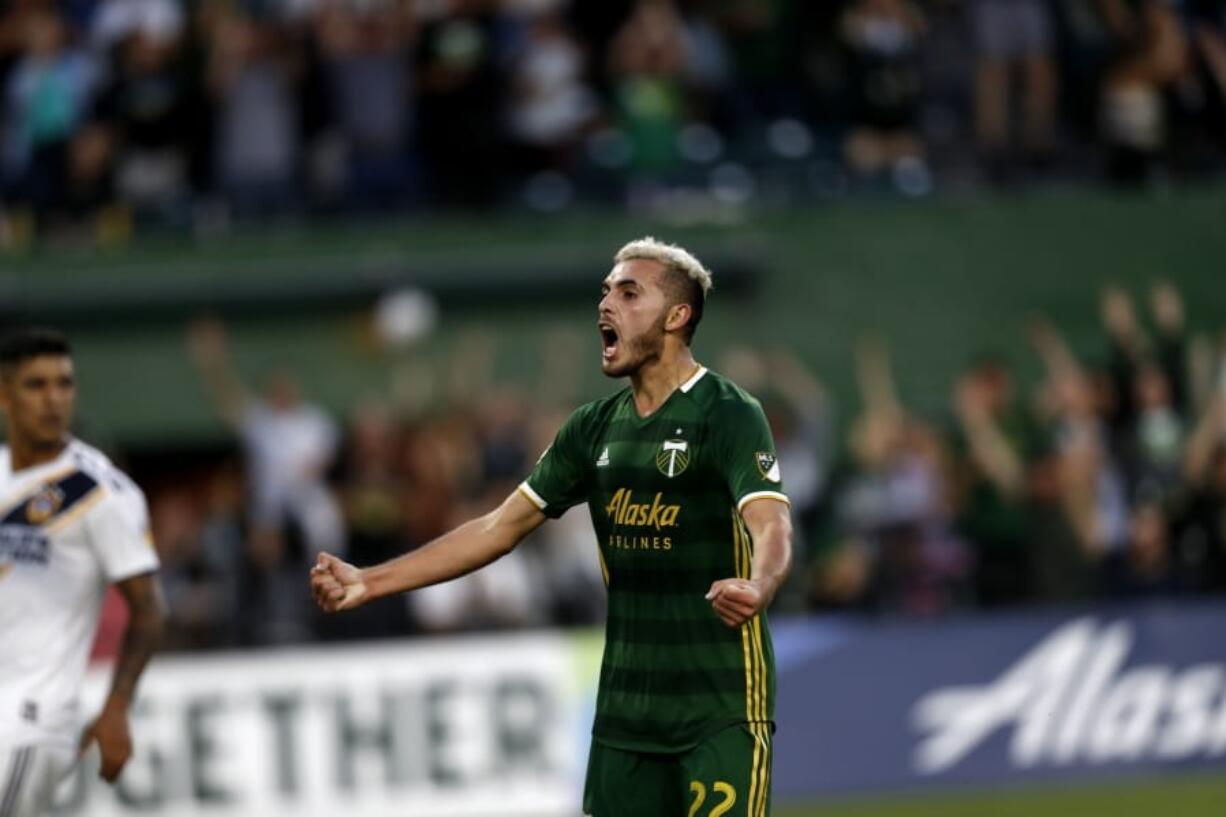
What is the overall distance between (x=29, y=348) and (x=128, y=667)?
3.79 ft

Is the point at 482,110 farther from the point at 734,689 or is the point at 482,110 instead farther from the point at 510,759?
the point at 734,689

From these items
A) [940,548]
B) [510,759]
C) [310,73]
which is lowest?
[510,759]

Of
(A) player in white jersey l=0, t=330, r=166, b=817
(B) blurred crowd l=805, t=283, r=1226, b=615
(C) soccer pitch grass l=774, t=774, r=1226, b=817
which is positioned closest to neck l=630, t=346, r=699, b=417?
(A) player in white jersey l=0, t=330, r=166, b=817

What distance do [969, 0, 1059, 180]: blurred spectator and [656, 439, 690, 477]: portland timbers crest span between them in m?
11.3

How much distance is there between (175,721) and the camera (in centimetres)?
1440

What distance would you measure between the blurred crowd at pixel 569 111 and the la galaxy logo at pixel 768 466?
10975 mm

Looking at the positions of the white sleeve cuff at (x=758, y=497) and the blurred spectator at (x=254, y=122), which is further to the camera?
the blurred spectator at (x=254, y=122)

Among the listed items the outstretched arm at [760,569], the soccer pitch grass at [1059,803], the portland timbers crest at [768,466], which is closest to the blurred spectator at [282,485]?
the soccer pitch grass at [1059,803]

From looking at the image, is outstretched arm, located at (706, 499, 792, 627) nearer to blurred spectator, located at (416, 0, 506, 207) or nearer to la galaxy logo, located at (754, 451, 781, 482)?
la galaxy logo, located at (754, 451, 781, 482)

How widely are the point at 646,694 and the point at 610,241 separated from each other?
10817mm

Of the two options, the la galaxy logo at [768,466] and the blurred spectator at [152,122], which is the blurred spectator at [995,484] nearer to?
the blurred spectator at [152,122]

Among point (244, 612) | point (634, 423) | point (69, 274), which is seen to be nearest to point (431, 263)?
point (69, 274)

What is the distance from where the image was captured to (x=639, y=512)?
7.43m

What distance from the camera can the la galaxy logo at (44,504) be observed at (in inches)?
326
